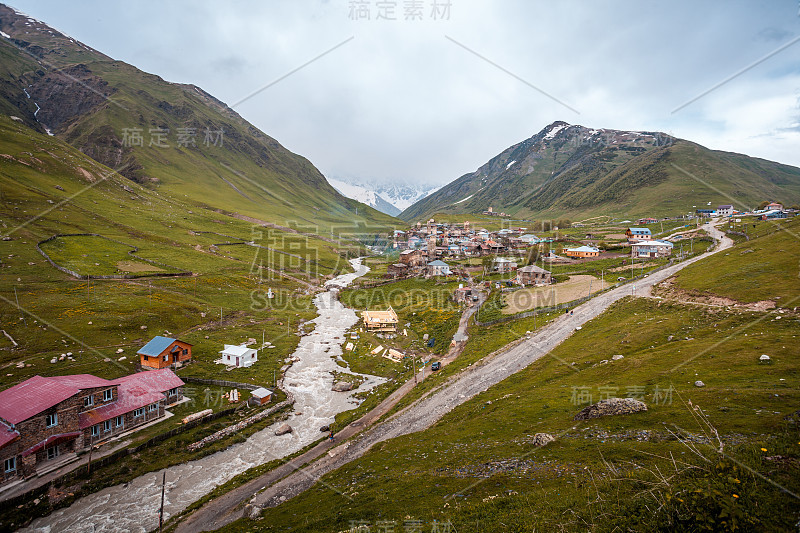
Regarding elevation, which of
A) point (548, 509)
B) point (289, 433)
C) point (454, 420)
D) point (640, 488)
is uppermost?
point (640, 488)

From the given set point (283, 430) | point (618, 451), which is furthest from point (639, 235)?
point (283, 430)

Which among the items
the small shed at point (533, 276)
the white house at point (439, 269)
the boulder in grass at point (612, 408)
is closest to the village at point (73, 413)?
the boulder in grass at point (612, 408)

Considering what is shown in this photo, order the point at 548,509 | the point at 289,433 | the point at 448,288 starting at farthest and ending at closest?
1. the point at 448,288
2. the point at 289,433
3. the point at 548,509

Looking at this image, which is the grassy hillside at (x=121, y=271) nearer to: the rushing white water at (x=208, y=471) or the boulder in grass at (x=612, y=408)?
the rushing white water at (x=208, y=471)

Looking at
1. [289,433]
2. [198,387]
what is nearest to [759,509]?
[289,433]

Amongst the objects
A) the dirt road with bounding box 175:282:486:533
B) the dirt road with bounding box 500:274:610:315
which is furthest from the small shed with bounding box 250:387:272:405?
the dirt road with bounding box 500:274:610:315

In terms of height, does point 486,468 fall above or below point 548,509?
below

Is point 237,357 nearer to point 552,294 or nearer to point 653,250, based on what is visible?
point 552,294

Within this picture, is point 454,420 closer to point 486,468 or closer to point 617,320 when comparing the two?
point 486,468
